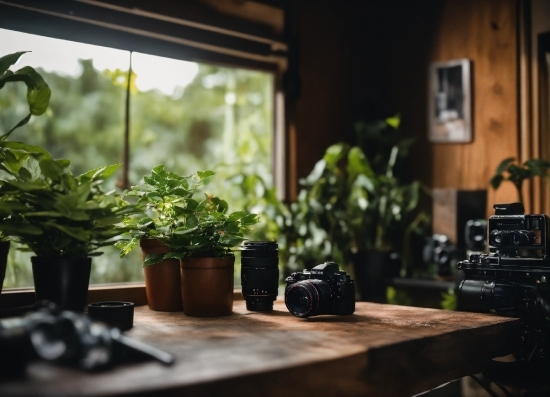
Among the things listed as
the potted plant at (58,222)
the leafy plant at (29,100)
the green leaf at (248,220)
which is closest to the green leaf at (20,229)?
the potted plant at (58,222)

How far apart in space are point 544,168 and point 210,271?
1718 mm

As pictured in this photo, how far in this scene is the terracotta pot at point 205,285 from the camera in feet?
5.09

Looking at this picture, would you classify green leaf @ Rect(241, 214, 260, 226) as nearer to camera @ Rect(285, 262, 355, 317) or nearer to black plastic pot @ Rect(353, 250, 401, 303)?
camera @ Rect(285, 262, 355, 317)

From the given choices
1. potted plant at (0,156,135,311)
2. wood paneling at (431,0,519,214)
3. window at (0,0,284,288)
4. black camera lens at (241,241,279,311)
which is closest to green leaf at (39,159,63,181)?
potted plant at (0,156,135,311)

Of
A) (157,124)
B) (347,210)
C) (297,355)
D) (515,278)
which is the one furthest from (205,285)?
(157,124)

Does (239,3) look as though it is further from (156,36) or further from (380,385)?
(380,385)

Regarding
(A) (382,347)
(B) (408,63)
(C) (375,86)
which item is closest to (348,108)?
(C) (375,86)

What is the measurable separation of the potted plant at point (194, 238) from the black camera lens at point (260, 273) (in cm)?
7

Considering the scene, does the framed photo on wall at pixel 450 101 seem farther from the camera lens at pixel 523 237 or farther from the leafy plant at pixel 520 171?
the camera lens at pixel 523 237

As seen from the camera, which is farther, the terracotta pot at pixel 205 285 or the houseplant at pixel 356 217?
the houseplant at pixel 356 217

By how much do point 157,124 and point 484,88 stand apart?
306 centimetres

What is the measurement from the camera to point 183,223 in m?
1.62

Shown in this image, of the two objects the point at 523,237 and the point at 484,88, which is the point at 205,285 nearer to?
the point at 523,237

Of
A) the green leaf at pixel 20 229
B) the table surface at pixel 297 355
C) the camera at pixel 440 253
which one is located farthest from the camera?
the camera at pixel 440 253
